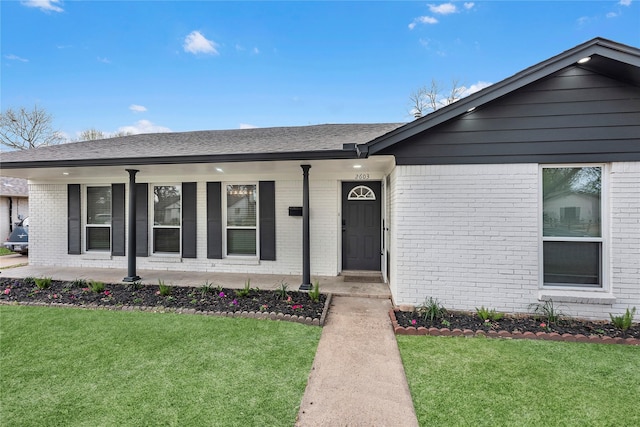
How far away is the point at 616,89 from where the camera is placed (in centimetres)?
384

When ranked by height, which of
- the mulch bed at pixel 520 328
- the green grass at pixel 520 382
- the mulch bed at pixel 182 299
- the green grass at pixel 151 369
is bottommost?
the green grass at pixel 520 382

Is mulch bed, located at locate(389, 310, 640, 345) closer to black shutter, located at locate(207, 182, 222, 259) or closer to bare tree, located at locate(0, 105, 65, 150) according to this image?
black shutter, located at locate(207, 182, 222, 259)

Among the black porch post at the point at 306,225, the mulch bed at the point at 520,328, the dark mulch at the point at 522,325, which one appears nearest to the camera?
the mulch bed at the point at 520,328

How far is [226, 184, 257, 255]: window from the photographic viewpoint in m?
6.86

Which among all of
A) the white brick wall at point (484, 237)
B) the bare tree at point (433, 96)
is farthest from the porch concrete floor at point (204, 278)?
the bare tree at point (433, 96)

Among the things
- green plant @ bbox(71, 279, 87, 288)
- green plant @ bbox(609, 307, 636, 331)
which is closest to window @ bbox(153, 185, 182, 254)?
green plant @ bbox(71, 279, 87, 288)

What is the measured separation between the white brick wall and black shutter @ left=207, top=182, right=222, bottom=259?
4.32 m

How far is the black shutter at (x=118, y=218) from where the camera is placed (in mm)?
7180

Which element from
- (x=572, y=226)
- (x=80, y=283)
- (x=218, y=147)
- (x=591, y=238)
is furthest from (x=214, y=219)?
(x=591, y=238)

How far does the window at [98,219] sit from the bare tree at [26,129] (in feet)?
63.3

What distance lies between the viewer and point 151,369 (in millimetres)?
2818

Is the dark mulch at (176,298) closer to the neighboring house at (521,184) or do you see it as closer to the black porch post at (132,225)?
the black porch post at (132,225)

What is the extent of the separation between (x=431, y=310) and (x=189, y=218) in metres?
5.78

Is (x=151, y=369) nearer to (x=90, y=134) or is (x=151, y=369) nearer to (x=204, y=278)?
(x=204, y=278)
